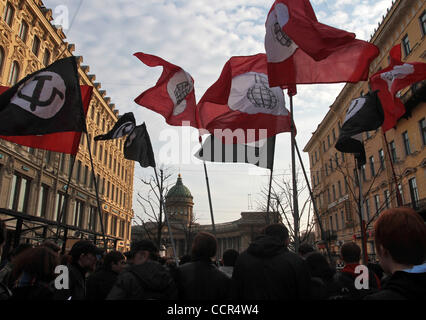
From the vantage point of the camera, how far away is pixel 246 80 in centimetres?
817

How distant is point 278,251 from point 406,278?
1.55 m

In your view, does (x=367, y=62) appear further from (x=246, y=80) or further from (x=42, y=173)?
(x=42, y=173)

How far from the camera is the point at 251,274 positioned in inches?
126

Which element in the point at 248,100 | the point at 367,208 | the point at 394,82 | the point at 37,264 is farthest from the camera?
the point at 367,208

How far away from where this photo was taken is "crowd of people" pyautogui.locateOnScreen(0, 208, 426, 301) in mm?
1911

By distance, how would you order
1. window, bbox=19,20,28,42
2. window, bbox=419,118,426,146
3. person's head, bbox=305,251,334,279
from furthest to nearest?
window, bbox=419,118,426,146 < window, bbox=19,20,28,42 < person's head, bbox=305,251,334,279

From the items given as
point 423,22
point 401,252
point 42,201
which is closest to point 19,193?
point 42,201

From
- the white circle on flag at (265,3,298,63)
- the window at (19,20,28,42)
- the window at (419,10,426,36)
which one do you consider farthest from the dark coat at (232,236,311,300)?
the window at (419,10,426,36)

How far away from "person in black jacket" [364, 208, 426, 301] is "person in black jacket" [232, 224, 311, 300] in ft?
4.03

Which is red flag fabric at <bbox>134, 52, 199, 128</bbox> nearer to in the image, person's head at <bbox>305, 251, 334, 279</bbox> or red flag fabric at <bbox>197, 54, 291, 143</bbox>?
red flag fabric at <bbox>197, 54, 291, 143</bbox>

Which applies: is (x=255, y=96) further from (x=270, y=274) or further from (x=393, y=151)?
(x=393, y=151)

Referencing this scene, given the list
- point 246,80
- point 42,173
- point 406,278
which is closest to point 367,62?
point 246,80

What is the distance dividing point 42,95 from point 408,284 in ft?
21.9
